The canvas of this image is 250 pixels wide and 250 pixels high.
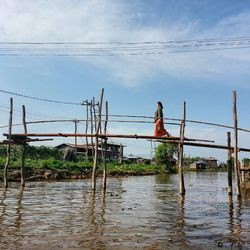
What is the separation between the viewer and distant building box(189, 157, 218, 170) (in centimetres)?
7280

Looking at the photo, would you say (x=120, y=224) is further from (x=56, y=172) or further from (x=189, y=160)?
(x=189, y=160)

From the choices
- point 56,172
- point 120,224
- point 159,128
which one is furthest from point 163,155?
point 120,224

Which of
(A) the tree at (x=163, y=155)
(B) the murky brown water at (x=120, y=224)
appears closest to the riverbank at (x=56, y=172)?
(B) the murky brown water at (x=120, y=224)

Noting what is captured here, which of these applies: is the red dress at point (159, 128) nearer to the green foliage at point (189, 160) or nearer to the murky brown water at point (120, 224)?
the murky brown water at point (120, 224)

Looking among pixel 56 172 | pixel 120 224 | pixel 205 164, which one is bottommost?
pixel 120 224

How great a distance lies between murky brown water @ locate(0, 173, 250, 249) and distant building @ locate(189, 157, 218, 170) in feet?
188

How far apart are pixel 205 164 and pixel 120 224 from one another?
6821 cm

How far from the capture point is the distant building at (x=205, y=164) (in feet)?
239

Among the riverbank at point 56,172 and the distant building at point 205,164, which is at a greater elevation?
the distant building at point 205,164

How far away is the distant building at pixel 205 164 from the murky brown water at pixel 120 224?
57385mm

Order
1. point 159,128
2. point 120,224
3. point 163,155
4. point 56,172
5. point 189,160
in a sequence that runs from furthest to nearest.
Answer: point 189,160 < point 163,155 < point 56,172 < point 159,128 < point 120,224

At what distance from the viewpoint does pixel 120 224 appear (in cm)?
1040

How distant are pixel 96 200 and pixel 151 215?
13.6 ft

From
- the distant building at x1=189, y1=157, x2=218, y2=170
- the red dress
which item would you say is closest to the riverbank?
the red dress
